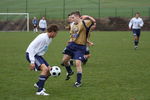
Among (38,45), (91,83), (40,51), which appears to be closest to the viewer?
(38,45)

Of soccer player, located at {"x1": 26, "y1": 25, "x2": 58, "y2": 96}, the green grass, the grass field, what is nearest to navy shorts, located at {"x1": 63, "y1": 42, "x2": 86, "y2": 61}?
the grass field

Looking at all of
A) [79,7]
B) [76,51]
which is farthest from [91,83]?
[79,7]

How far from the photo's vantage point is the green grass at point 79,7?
63.6 metres

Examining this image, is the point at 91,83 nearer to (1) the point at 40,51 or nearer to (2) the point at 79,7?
(1) the point at 40,51

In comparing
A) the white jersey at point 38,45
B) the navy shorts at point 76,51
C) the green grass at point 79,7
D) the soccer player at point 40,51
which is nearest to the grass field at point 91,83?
the soccer player at point 40,51

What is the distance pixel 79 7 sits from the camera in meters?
68.0

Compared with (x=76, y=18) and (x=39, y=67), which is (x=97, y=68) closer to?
(x=76, y=18)

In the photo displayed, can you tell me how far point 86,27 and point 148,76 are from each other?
259cm

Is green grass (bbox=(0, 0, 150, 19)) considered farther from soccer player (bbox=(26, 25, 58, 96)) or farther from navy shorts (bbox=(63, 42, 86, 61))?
soccer player (bbox=(26, 25, 58, 96))

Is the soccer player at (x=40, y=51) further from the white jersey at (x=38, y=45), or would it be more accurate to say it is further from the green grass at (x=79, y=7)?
the green grass at (x=79, y=7)

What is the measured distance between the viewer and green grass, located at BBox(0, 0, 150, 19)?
63.6m

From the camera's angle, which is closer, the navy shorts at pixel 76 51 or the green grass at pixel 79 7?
the navy shorts at pixel 76 51

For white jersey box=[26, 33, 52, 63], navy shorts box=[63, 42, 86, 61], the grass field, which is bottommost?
the grass field

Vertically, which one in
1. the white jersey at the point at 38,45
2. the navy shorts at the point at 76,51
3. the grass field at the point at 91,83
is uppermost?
the white jersey at the point at 38,45
